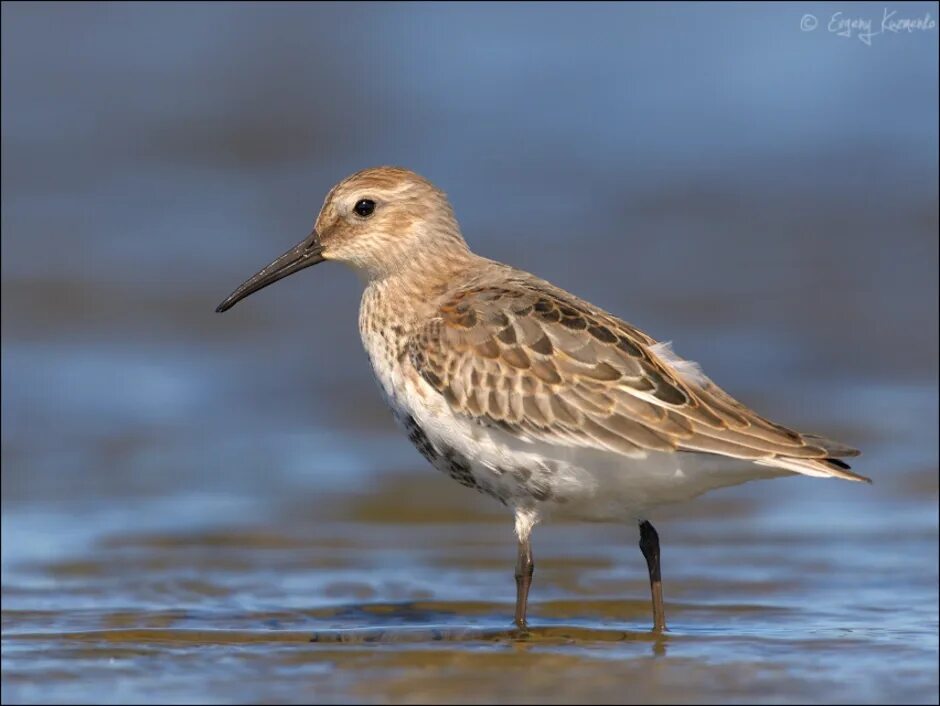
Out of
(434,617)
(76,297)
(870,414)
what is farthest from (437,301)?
(76,297)

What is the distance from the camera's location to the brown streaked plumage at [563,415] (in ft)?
21.1

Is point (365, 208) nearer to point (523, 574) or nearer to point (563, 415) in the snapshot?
point (563, 415)

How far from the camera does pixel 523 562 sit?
684cm

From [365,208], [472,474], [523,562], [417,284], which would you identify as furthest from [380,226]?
[523,562]

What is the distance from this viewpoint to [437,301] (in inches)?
279

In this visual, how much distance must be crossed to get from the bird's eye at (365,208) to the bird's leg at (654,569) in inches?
69.9

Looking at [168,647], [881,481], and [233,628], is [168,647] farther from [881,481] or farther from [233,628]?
[881,481]

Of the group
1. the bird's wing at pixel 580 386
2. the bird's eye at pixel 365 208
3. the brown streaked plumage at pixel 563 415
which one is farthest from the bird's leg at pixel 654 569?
the bird's eye at pixel 365 208

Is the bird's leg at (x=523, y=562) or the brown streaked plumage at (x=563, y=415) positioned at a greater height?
the brown streaked plumage at (x=563, y=415)

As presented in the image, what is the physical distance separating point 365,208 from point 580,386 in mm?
1418

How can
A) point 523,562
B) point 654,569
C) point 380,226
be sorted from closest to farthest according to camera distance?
point 523,562, point 654,569, point 380,226

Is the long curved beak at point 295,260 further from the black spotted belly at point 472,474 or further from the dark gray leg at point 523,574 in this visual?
the dark gray leg at point 523,574

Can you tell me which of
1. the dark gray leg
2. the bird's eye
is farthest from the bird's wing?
the bird's eye

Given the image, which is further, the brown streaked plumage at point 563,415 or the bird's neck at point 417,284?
the bird's neck at point 417,284
